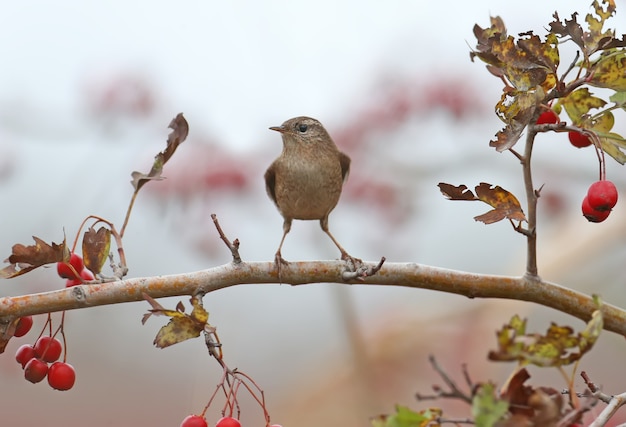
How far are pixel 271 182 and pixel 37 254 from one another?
1269 mm

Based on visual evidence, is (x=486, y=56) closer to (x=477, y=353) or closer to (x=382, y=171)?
(x=477, y=353)

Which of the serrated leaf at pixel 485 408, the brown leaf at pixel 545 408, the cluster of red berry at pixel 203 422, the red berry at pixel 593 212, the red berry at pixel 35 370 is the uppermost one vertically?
the red berry at pixel 593 212

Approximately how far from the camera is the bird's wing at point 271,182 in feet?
8.29

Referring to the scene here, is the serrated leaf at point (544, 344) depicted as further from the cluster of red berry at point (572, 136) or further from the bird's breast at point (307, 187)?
the bird's breast at point (307, 187)

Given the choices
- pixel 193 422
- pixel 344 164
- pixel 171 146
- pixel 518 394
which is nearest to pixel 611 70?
pixel 518 394

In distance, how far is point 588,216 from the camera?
1.33 meters

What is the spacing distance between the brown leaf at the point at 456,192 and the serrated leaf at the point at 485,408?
0.57 m

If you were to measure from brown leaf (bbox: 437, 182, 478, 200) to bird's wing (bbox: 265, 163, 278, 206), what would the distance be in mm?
1196

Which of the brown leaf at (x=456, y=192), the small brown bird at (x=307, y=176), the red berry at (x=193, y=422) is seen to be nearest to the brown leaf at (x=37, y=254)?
the red berry at (x=193, y=422)

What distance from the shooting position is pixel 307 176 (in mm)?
2391

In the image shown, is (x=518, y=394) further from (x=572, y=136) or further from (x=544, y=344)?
(x=572, y=136)

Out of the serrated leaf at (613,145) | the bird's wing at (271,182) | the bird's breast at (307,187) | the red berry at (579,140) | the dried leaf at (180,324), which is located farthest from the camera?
the bird's wing at (271,182)

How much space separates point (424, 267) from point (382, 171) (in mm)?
2511

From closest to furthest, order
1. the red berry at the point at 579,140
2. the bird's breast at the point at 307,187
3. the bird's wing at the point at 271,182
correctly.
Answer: the red berry at the point at 579,140 → the bird's breast at the point at 307,187 → the bird's wing at the point at 271,182
